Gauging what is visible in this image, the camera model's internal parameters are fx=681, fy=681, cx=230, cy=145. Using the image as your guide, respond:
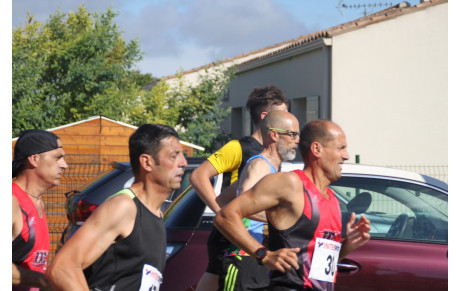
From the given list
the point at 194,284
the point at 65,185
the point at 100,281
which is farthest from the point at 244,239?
the point at 65,185

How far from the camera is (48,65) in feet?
82.4

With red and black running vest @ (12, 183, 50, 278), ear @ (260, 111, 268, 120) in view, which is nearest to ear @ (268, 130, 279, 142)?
ear @ (260, 111, 268, 120)

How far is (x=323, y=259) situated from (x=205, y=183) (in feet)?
4.96

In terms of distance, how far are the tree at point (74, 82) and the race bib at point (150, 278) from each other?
18.7 metres

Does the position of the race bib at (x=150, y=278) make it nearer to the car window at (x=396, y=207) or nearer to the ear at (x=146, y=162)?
the ear at (x=146, y=162)

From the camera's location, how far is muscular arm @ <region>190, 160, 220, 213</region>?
192 inches

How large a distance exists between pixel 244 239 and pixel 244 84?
70.4 feet

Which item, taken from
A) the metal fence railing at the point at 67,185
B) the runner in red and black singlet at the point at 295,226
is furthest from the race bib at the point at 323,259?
the metal fence railing at the point at 67,185

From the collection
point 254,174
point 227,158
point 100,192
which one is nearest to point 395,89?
point 100,192

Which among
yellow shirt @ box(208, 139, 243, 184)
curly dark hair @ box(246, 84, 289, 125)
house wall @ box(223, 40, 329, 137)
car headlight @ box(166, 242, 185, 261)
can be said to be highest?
house wall @ box(223, 40, 329, 137)

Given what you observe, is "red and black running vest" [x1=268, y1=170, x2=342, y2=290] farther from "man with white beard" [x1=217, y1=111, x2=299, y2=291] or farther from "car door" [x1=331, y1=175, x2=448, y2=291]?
"car door" [x1=331, y1=175, x2=448, y2=291]

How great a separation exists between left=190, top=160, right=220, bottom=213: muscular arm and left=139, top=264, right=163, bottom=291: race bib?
1.58 meters

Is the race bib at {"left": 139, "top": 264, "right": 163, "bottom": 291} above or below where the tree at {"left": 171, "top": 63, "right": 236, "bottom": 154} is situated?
below

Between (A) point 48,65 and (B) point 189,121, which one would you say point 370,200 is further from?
(A) point 48,65
